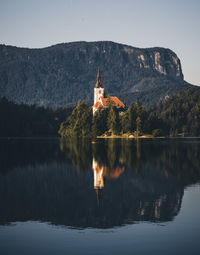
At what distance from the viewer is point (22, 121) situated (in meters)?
172

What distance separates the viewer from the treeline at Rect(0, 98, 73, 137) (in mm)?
162375

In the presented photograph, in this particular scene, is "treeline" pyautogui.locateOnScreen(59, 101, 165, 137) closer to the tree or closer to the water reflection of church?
the tree

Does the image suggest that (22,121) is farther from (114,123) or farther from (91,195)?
(91,195)

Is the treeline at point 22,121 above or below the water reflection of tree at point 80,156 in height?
above

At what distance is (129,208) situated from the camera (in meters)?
21.0

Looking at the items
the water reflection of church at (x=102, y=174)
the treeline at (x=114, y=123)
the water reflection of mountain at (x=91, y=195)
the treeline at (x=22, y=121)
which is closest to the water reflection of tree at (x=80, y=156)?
the water reflection of church at (x=102, y=174)

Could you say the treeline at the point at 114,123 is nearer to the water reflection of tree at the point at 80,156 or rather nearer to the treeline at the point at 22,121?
the treeline at the point at 22,121

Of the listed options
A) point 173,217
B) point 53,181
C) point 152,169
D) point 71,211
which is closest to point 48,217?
point 71,211

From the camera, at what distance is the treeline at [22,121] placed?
162 meters

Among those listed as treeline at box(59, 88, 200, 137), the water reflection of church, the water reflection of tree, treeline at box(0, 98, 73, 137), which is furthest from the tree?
the water reflection of church

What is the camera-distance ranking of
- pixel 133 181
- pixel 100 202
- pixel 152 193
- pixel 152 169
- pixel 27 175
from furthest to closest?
pixel 152 169, pixel 27 175, pixel 133 181, pixel 152 193, pixel 100 202

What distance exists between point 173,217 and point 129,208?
2832 mm

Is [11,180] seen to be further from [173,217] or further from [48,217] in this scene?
[173,217]

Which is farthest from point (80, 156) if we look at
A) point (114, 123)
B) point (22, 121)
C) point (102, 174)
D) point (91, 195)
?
point (22, 121)
